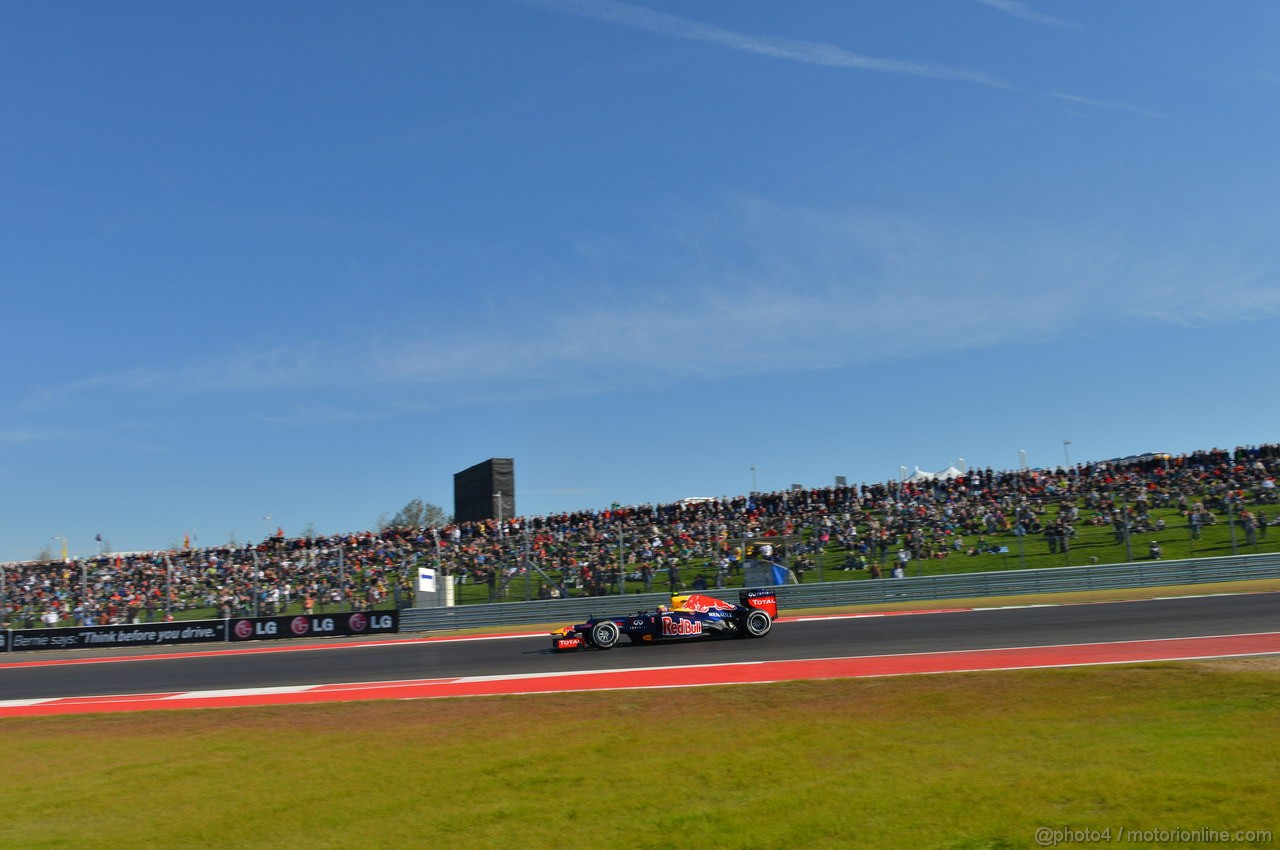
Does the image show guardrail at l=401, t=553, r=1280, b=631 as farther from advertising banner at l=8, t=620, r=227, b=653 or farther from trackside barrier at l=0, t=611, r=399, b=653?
advertising banner at l=8, t=620, r=227, b=653

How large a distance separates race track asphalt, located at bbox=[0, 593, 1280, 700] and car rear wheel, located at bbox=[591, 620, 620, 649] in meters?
0.20

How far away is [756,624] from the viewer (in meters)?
19.1

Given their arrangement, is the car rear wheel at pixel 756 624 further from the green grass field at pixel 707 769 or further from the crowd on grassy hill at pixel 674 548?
the crowd on grassy hill at pixel 674 548

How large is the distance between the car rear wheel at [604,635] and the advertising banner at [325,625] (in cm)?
1117

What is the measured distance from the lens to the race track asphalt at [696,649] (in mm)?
16281

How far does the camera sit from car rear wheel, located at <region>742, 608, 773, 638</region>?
1911cm

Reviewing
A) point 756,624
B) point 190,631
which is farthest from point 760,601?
point 190,631

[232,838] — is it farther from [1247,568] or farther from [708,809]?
[1247,568]

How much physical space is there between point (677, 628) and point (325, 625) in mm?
13299

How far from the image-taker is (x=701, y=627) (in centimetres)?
1891

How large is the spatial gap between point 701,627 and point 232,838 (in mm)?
12417

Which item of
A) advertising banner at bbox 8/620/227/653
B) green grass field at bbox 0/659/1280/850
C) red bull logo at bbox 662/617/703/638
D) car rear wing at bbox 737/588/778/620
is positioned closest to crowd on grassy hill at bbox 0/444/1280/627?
advertising banner at bbox 8/620/227/653

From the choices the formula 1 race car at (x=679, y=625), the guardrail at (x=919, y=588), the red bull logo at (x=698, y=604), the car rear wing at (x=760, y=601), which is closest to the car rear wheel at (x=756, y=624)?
the formula 1 race car at (x=679, y=625)

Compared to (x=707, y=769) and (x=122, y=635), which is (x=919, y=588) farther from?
(x=122, y=635)
